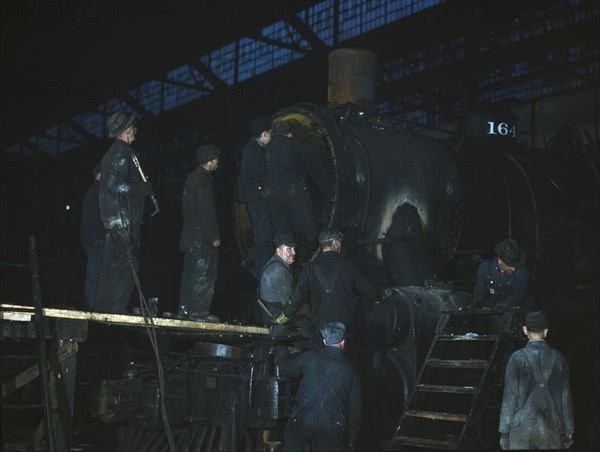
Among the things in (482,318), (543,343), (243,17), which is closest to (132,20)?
(243,17)

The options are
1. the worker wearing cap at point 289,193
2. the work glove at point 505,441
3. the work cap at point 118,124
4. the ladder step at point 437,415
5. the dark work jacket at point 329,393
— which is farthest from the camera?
the worker wearing cap at point 289,193

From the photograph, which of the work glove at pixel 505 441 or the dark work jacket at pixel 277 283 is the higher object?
the dark work jacket at pixel 277 283

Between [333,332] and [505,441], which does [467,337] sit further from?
[333,332]

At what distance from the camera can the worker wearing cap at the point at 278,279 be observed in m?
8.98

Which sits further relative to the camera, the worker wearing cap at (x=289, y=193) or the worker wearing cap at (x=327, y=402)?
the worker wearing cap at (x=289, y=193)

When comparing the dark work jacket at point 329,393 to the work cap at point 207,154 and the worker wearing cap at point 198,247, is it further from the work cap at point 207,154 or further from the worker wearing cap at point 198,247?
the work cap at point 207,154

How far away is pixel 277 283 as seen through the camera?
9.02 m

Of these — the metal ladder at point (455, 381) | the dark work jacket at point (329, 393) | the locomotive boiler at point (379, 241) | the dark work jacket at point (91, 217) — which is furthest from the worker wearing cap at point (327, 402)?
the dark work jacket at point (91, 217)

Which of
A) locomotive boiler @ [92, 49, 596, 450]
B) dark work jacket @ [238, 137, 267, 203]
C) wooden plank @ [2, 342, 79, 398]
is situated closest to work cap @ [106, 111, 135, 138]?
dark work jacket @ [238, 137, 267, 203]

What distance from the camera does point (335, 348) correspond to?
7.23 meters

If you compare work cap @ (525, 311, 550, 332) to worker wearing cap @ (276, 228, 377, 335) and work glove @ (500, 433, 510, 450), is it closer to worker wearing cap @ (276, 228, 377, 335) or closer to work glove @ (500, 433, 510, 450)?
work glove @ (500, 433, 510, 450)

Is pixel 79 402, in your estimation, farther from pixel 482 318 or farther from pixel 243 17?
pixel 243 17

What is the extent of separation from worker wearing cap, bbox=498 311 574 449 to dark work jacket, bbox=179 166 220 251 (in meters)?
3.81

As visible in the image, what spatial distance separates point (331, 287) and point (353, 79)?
4.39 metres
